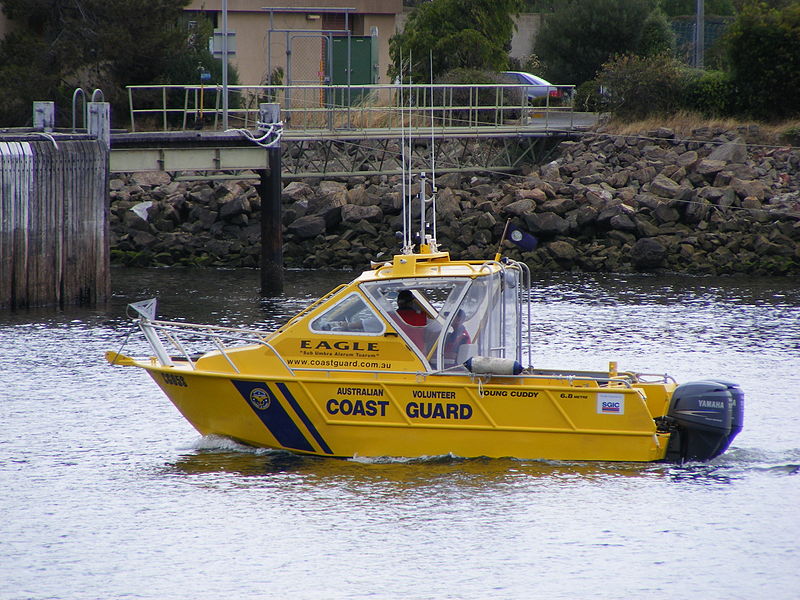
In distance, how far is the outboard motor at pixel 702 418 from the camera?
43.4 feet

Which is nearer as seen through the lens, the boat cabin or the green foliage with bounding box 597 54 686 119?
the boat cabin

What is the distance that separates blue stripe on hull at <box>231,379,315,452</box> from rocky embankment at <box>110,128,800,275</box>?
17.8 meters

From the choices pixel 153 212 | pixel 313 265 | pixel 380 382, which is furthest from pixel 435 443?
pixel 153 212

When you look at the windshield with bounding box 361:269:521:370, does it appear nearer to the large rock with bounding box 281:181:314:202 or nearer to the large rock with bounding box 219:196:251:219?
the large rock with bounding box 219:196:251:219

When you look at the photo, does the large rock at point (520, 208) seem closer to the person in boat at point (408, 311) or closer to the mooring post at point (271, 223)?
the mooring post at point (271, 223)

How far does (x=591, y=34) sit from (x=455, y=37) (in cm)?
667

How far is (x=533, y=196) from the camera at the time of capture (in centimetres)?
3341

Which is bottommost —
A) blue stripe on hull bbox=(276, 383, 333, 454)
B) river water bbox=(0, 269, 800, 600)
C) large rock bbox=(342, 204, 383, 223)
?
river water bbox=(0, 269, 800, 600)

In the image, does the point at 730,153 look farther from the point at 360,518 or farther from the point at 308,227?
the point at 360,518

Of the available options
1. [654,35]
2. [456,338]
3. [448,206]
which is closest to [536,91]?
[654,35]

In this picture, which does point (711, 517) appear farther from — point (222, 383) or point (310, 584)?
point (222, 383)

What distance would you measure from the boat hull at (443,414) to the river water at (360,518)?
26cm

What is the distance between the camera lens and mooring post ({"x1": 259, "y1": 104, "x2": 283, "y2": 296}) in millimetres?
28078

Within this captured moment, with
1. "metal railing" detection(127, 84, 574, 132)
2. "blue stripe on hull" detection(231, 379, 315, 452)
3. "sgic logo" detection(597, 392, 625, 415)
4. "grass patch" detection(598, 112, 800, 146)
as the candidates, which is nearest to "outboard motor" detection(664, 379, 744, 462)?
"sgic logo" detection(597, 392, 625, 415)
